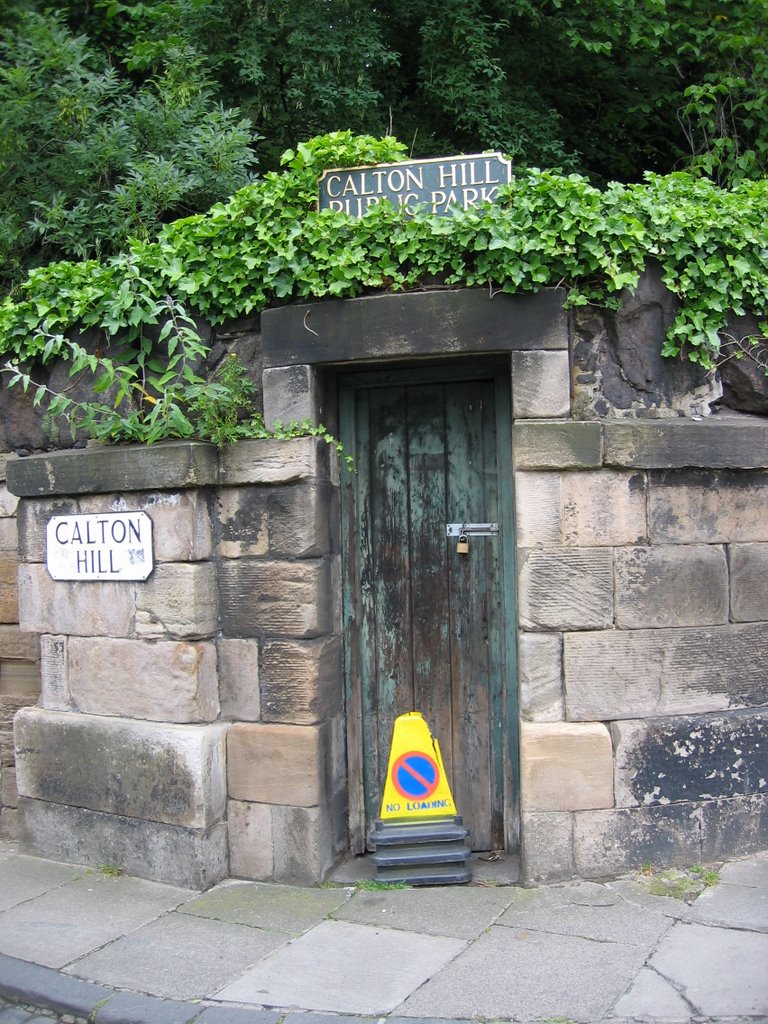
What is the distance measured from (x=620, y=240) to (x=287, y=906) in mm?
3184

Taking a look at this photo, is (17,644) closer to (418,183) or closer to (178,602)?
(178,602)

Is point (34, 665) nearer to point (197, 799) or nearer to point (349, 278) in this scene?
point (197, 799)

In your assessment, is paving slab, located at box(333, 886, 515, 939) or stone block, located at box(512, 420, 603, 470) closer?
paving slab, located at box(333, 886, 515, 939)

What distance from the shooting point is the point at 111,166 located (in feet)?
19.5

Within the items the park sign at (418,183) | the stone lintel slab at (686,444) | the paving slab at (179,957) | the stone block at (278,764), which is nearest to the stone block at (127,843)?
A: the stone block at (278,764)

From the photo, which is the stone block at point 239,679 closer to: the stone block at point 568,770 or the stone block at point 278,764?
the stone block at point 278,764

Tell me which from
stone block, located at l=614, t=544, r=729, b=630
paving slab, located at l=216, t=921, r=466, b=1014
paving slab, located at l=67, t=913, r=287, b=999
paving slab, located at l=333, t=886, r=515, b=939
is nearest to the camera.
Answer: paving slab, located at l=216, t=921, r=466, b=1014

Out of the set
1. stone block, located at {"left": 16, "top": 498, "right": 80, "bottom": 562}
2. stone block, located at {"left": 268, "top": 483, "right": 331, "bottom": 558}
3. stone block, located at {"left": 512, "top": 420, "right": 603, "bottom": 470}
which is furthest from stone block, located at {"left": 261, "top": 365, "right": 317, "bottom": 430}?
stone block, located at {"left": 16, "top": 498, "right": 80, "bottom": 562}

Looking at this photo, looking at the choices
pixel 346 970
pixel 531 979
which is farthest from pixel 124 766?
pixel 531 979

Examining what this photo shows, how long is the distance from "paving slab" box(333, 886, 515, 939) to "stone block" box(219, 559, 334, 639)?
118 cm

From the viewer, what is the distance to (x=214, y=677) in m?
4.38

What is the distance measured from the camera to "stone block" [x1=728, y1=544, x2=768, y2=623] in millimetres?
4219

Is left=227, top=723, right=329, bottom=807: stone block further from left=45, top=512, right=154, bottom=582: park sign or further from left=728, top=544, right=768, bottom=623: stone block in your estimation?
left=728, top=544, right=768, bottom=623: stone block

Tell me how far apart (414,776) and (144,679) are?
135cm
